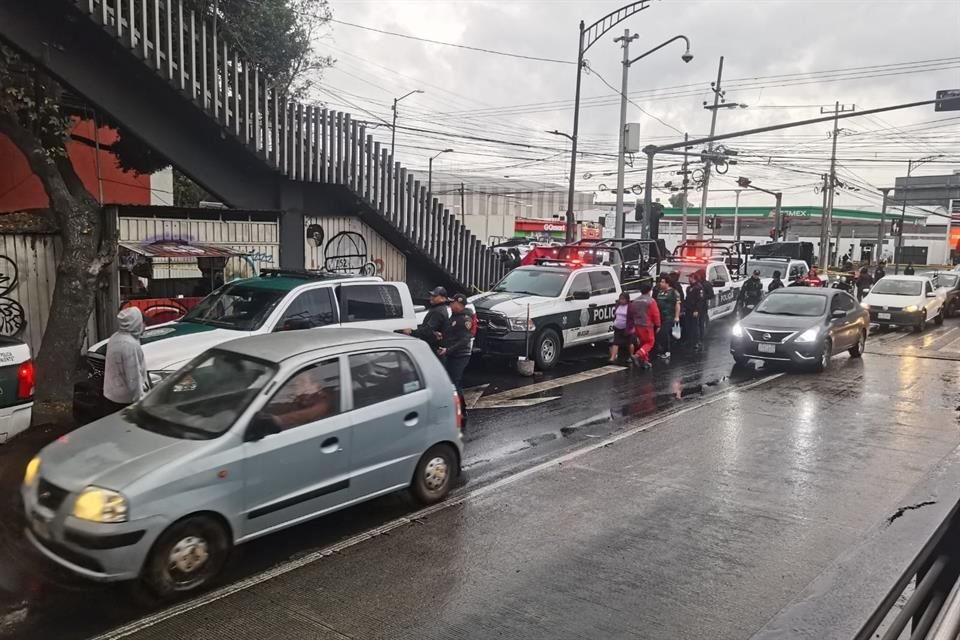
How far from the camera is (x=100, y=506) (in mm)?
4539

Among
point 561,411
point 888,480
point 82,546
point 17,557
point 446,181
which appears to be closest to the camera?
point 82,546

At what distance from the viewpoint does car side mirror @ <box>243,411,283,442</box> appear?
204 inches

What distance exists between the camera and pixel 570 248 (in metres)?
17.9

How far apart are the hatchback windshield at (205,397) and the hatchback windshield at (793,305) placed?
11499 mm

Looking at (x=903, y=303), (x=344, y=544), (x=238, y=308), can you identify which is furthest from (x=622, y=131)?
(x=344, y=544)

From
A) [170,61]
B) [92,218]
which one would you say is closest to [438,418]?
[92,218]

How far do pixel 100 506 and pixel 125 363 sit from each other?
2.67 m

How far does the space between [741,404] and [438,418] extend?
6209 millimetres

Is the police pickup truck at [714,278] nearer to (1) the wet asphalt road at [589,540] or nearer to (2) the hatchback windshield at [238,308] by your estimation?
(1) the wet asphalt road at [589,540]

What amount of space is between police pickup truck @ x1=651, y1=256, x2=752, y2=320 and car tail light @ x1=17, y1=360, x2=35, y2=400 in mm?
14383

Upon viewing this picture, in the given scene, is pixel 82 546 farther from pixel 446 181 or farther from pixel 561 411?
pixel 446 181

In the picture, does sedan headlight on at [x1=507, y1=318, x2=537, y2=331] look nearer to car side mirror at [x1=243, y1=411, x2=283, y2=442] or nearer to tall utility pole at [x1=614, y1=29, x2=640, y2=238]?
car side mirror at [x1=243, y1=411, x2=283, y2=442]

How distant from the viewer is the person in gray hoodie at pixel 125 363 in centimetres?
690

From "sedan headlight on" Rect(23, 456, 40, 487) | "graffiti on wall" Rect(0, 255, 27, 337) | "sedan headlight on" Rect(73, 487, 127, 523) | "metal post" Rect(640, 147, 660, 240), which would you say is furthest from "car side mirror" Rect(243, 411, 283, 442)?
"metal post" Rect(640, 147, 660, 240)
